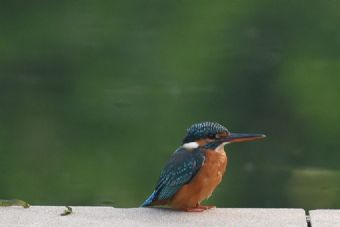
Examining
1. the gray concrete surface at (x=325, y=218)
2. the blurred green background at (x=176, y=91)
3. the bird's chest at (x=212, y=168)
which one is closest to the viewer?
the gray concrete surface at (x=325, y=218)

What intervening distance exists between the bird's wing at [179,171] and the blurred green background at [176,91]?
5.99 ft

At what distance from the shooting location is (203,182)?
3834 mm

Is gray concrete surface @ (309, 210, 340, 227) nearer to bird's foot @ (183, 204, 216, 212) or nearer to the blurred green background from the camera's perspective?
bird's foot @ (183, 204, 216, 212)

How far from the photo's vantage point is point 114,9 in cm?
591

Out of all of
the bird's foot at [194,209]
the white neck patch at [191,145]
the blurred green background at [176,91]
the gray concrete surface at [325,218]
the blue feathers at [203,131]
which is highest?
the blurred green background at [176,91]

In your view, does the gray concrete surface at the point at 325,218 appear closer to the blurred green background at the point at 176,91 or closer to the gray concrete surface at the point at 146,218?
the gray concrete surface at the point at 146,218

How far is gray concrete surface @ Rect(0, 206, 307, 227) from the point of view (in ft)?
12.1

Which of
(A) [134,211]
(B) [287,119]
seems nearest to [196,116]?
(B) [287,119]

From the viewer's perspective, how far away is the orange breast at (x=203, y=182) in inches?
151

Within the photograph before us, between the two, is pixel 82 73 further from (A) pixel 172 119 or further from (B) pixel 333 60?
(B) pixel 333 60

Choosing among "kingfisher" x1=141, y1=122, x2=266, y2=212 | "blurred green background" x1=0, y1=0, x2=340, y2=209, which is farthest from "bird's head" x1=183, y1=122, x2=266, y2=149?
"blurred green background" x1=0, y1=0, x2=340, y2=209

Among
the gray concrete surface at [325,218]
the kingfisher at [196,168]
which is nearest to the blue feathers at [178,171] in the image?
the kingfisher at [196,168]

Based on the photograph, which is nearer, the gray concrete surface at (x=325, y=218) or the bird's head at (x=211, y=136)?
the gray concrete surface at (x=325, y=218)

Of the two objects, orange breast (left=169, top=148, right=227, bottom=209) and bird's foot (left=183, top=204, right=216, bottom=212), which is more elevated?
orange breast (left=169, top=148, right=227, bottom=209)
